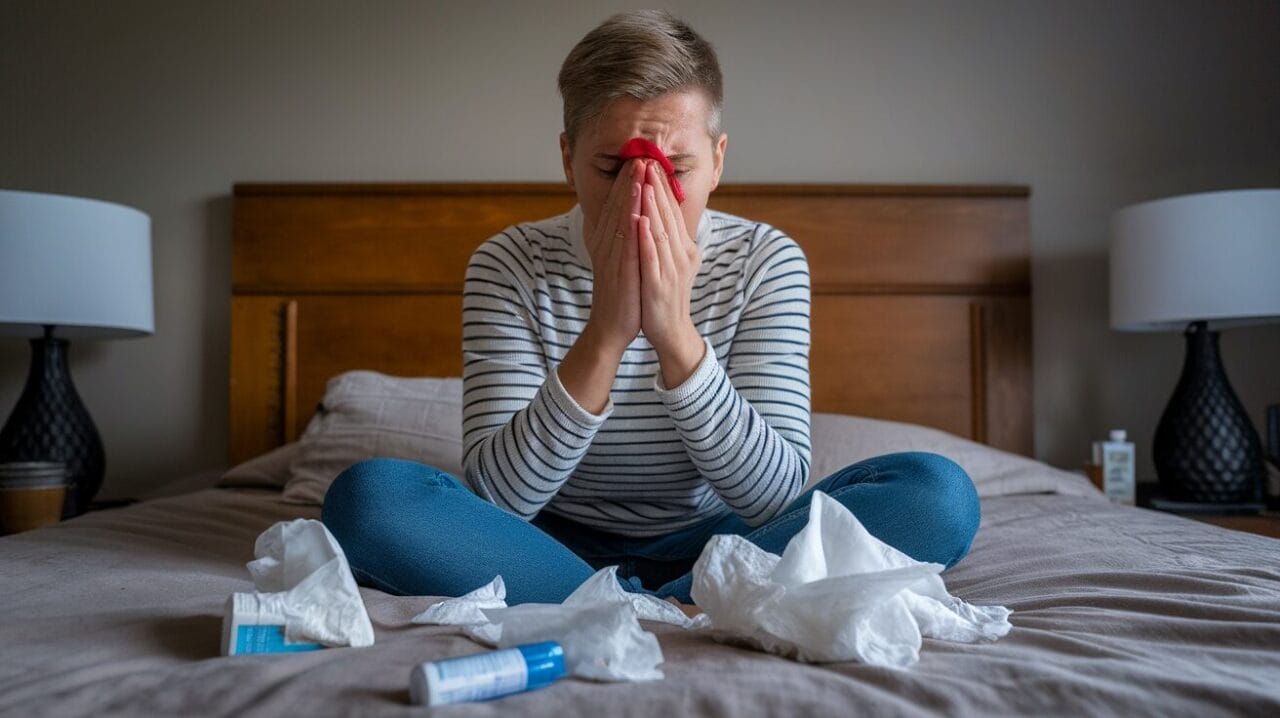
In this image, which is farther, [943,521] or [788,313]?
[788,313]

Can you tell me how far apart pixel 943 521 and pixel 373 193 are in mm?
1612

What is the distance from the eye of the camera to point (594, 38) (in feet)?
3.53

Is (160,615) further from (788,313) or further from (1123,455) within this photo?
(1123,455)

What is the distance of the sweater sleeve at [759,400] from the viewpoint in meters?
0.98

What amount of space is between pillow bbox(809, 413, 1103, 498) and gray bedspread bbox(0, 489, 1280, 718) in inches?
24.6

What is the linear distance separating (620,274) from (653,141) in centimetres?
15

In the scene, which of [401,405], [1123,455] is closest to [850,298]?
[1123,455]

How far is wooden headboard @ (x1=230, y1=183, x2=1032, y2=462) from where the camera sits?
210cm

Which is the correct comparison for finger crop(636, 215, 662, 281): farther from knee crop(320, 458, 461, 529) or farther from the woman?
knee crop(320, 458, 461, 529)

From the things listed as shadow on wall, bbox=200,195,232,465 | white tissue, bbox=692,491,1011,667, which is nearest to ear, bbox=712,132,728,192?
white tissue, bbox=692,491,1011,667

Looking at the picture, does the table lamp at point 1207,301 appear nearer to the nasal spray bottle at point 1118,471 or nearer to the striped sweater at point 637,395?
the nasal spray bottle at point 1118,471

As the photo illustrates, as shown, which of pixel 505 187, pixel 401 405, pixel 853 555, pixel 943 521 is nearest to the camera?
pixel 853 555

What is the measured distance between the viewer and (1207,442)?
1.78 meters

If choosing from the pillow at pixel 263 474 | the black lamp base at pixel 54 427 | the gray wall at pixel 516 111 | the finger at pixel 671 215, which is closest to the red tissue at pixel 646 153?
the finger at pixel 671 215
